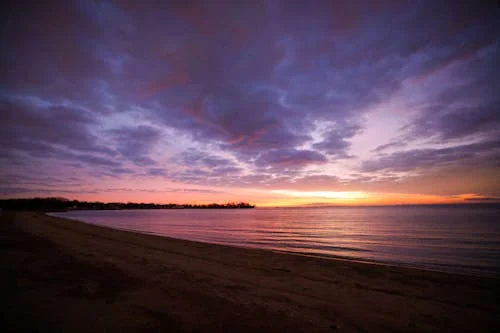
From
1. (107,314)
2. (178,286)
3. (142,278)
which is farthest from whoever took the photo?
(142,278)

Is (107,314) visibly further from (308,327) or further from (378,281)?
Answer: (378,281)

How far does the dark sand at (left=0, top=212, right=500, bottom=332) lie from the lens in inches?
210

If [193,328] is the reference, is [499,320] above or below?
below

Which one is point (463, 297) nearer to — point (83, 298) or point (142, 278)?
point (142, 278)

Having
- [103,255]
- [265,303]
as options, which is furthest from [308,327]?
[103,255]

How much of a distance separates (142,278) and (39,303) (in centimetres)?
323

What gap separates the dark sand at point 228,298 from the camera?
17.5ft

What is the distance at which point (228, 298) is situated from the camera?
7.02 m

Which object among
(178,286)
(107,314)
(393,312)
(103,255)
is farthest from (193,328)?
(103,255)

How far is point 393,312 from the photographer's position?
21.8 feet

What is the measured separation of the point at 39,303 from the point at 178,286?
3.75 m

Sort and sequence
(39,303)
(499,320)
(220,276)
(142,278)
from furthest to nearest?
(220,276) → (142,278) → (499,320) → (39,303)

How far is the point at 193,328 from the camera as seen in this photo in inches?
199

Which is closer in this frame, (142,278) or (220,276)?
(142,278)
